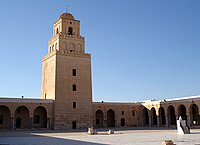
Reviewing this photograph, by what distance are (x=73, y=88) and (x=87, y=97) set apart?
7.04 ft

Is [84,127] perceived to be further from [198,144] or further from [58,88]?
[198,144]

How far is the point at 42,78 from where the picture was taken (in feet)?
124

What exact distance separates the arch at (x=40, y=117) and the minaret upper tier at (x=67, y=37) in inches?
295

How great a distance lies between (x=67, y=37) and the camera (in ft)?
116

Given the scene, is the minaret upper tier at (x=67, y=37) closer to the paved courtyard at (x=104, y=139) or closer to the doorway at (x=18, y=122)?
the doorway at (x=18, y=122)

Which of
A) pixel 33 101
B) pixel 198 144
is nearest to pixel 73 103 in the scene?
pixel 33 101

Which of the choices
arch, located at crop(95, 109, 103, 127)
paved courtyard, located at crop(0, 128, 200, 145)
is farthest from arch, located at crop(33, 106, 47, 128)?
paved courtyard, located at crop(0, 128, 200, 145)

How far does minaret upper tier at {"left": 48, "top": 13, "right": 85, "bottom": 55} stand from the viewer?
3500cm

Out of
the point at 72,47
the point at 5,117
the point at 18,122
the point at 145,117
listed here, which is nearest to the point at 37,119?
the point at 18,122

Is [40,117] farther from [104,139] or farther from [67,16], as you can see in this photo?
[104,139]

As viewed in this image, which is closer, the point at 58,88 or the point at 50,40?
the point at 58,88

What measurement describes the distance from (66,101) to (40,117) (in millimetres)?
3832

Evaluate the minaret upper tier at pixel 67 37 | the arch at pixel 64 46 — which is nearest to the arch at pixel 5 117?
the minaret upper tier at pixel 67 37

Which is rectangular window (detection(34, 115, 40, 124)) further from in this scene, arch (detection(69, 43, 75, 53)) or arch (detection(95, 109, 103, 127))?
arch (detection(69, 43, 75, 53))
